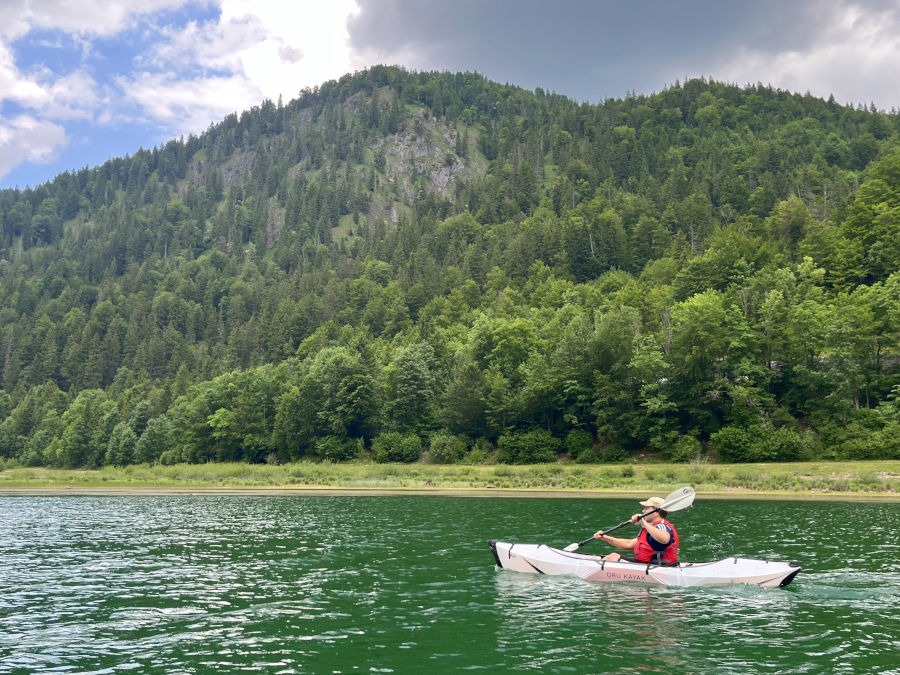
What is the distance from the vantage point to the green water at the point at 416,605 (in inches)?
664

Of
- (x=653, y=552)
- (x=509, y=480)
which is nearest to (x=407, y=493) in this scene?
(x=509, y=480)

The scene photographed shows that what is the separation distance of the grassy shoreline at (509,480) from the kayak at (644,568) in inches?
1444

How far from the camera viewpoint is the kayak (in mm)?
24766

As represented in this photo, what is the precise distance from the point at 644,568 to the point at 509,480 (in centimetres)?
4952

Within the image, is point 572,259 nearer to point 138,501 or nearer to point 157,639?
point 138,501

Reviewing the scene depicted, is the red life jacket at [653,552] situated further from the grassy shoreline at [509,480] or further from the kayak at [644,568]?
the grassy shoreline at [509,480]

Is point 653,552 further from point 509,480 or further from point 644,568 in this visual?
point 509,480

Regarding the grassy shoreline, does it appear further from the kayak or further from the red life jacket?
the red life jacket

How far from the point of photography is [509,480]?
75.1 metres

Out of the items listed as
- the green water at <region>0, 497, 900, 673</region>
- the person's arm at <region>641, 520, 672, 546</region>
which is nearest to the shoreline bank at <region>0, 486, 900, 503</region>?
the green water at <region>0, 497, 900, 673</region>

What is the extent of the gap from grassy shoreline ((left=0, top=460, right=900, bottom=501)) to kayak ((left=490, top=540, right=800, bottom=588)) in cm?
3669

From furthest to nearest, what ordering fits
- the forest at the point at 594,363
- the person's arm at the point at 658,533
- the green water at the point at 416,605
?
1. the forest at the point at 594,363
2. the person's arm at the point at 658,533
3. the green water at the point at 416,605

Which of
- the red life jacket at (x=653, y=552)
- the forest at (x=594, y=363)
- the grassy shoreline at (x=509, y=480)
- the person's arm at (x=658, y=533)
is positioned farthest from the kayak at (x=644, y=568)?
the forest at (x=594, y=363)

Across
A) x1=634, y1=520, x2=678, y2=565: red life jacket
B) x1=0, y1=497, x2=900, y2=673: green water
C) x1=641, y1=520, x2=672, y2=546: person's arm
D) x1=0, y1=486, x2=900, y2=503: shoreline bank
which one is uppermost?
x1=641, y1=520, x2=672, y2=546: person's arm
